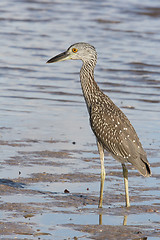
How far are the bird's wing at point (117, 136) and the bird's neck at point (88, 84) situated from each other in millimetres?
347

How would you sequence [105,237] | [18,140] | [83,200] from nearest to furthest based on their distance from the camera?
[105,237] < [83,200] < [18,140]

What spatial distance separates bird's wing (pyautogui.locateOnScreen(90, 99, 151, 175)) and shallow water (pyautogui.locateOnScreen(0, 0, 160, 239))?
613 millimetres

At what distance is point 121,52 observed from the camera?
73.2ft

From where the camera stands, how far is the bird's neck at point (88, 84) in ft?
30.4

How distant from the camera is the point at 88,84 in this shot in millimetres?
9461

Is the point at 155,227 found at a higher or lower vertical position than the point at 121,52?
higher

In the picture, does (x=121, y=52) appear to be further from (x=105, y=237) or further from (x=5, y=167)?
(x=105, y=237)

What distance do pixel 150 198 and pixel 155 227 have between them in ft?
3.72

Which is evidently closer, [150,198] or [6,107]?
[150,198]

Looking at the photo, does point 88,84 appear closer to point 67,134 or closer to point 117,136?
point 117,136

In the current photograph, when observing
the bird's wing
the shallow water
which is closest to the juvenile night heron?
the bird's wing

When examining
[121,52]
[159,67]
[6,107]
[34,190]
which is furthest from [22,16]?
[34,190]

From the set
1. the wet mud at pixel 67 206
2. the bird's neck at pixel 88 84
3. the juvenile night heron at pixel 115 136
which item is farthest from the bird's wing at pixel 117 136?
the wet mud at pixel 67 206

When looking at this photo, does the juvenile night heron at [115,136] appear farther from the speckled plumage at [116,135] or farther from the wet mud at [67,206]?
the wet mud at [67,206]
